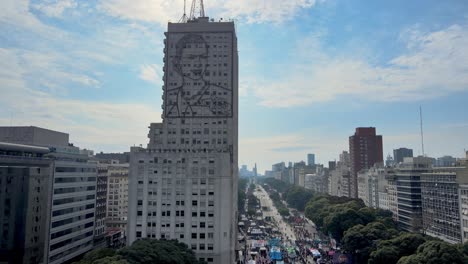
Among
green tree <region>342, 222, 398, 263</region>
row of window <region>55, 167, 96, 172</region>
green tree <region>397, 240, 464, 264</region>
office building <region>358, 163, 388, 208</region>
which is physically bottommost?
green tree <region>342, 222, 398, 263</region>

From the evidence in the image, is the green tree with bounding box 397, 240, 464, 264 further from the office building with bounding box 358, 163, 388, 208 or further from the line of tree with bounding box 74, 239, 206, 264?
the office building with bounding box 358, 163, 388, 208

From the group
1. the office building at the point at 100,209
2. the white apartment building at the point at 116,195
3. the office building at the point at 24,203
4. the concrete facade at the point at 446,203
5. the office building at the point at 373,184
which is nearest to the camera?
the office building at the point at 24,203

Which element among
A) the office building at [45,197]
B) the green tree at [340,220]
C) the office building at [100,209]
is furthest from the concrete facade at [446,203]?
the office building at [100,209]

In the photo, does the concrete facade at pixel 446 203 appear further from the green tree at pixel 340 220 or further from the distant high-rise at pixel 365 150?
the distant high-rise at pixel 365 150

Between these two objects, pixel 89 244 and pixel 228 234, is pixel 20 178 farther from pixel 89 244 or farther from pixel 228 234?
pixel 228 234

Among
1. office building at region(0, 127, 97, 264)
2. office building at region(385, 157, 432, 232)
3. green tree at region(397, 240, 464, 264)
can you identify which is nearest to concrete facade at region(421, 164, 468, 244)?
office building at region(385, 157, 432, 232)

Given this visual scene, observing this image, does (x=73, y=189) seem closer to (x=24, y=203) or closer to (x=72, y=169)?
(x=72, y=169)

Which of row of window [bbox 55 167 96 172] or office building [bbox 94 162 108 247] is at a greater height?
row of window [bbox 55 167 96 172]
